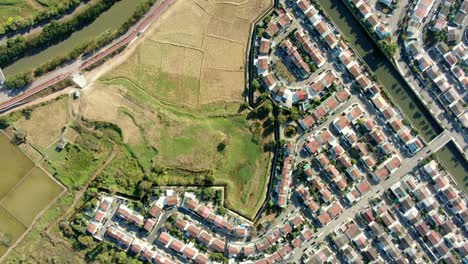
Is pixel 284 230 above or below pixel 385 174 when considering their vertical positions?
below

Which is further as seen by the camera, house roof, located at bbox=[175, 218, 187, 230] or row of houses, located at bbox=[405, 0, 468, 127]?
row of houses, located at bbox=[405, 0, 468, 127]

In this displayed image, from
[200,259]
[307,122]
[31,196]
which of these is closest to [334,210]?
[307,122]

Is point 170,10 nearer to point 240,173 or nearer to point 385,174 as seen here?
point 240,173

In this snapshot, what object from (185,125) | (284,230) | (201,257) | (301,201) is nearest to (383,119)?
(301,201)

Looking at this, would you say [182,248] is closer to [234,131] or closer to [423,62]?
[234,131]

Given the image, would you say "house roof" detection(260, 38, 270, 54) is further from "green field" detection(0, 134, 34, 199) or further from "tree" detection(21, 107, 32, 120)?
"green field" detection(0, 134, 34, 199)

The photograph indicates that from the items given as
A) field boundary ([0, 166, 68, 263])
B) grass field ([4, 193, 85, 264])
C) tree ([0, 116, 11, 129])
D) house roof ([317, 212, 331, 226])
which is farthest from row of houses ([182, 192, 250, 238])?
tree ([0, 116, 11, 129])

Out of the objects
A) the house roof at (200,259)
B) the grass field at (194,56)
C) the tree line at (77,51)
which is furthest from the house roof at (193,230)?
the tree line at (77,51)
